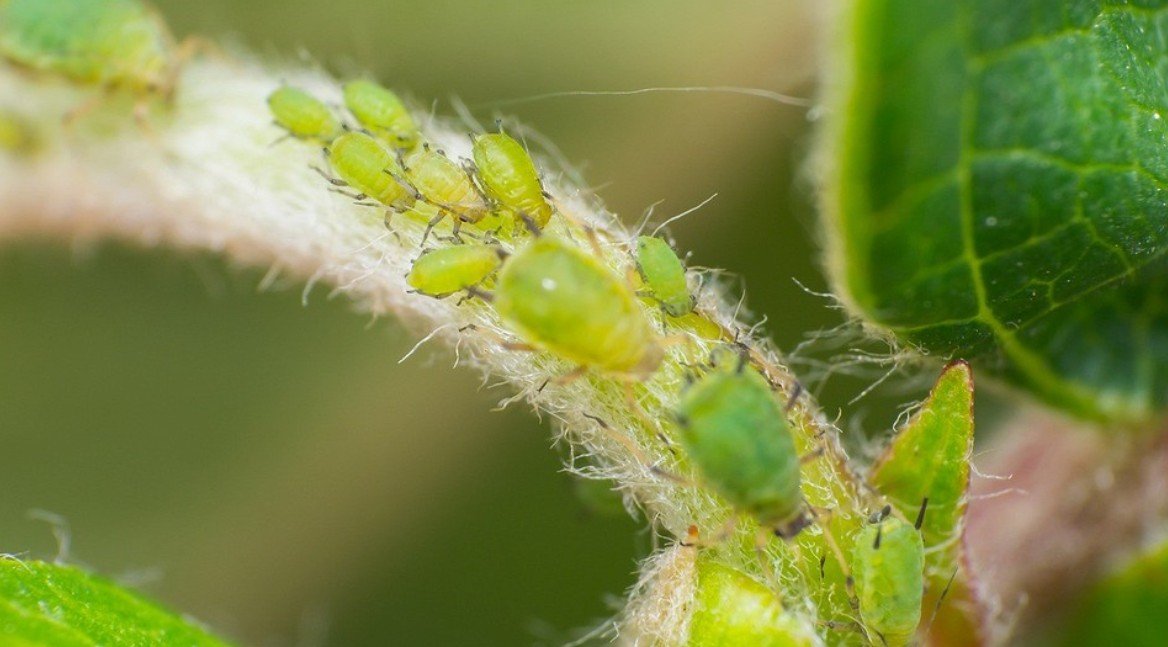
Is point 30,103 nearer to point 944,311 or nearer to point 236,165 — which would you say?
point 236,165

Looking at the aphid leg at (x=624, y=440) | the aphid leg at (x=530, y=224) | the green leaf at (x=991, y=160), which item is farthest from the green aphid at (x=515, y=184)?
the green leaf at (x=991, y=160)

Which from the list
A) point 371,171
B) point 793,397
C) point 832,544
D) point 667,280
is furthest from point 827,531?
point 371,171

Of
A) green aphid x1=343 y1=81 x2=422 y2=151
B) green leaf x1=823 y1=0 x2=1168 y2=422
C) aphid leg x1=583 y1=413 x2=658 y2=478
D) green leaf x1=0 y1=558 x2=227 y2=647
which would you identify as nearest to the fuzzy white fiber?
aphid leg x1=583 y1=413 x2=658 y2=478

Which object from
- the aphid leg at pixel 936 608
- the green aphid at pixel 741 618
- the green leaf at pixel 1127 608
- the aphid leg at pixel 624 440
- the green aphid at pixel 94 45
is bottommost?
the green aphid at pixel 741 618

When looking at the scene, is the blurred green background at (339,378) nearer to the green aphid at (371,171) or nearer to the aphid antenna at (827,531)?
the green aphid at (371,171)

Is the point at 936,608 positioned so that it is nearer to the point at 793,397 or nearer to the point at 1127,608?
the point at 793,397

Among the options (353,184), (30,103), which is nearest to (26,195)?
(30,103)

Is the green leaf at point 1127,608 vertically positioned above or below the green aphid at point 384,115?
below
